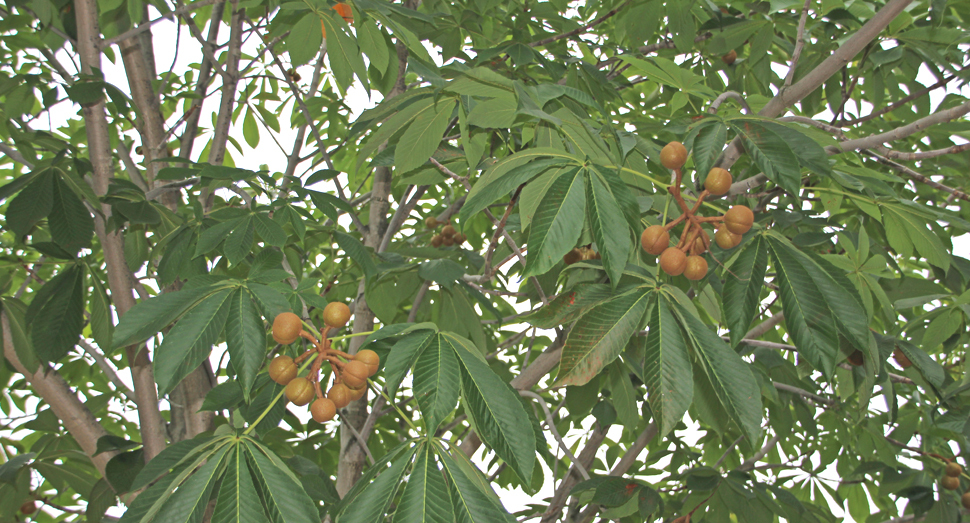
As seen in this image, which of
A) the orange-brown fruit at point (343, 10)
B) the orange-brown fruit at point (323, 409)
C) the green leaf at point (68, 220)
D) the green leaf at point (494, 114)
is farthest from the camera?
the green leaf at point (68, 220)

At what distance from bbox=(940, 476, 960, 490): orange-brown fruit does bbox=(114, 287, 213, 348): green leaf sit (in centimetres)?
220

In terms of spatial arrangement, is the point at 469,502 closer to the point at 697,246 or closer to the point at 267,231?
the point at 697,246

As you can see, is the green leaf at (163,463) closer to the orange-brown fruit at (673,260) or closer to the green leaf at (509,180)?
the green leaf at (509,180)

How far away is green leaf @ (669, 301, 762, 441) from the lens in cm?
76

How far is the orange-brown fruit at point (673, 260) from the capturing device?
0.88 meters

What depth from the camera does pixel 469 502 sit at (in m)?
0.74

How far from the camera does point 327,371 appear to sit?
93.3 inches

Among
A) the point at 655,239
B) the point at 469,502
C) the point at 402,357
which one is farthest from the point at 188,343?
the point at 655,239

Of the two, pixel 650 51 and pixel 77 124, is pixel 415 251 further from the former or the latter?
pixel 77 124

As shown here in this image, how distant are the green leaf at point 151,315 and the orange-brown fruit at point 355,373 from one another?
23 centimetres

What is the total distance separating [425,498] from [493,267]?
927mm

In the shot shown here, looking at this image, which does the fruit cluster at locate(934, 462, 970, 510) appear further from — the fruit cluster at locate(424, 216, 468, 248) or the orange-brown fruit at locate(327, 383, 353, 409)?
the orange-brown fruit at locate(327, 383, 353, 409)

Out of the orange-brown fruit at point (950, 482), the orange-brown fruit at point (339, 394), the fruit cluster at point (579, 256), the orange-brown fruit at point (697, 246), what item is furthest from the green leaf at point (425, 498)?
the orange-brown fruit at point (950, 482)

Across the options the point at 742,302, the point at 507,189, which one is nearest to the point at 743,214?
the point at 742,302
